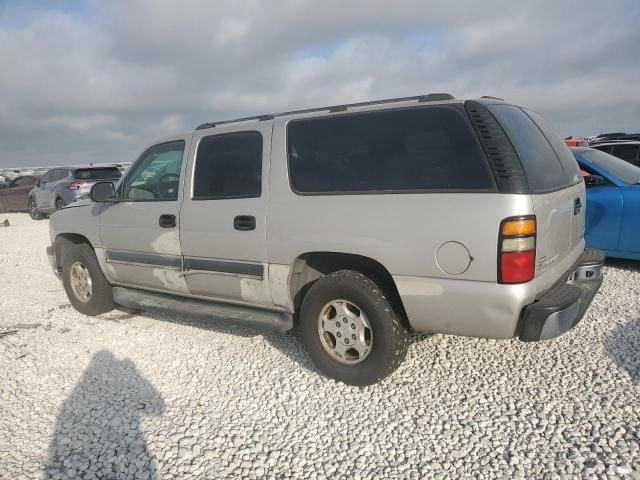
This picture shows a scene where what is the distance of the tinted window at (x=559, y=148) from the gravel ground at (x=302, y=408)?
137 cm

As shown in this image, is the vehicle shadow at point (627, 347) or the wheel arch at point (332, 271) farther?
the vehicle shadow at point (627, 347)

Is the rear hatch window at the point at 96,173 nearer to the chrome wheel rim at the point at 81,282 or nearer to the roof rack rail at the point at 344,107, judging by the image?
the chrome wheel rim at the point at 81,282

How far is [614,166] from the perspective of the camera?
5777 mm

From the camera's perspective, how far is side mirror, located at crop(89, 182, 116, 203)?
14.4ft

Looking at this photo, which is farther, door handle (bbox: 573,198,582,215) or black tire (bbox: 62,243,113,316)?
black tire (bbox: 62,243,113,316)

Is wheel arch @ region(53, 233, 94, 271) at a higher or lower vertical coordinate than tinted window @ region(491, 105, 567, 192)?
lower

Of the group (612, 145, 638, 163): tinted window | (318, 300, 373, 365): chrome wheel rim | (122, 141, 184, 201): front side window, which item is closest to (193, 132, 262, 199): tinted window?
(122, 141, 184, 201): front side window

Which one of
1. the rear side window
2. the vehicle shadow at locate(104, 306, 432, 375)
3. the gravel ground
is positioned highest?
the rear side window

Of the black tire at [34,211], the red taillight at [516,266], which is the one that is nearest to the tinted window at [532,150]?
the red taillight at [516,266]

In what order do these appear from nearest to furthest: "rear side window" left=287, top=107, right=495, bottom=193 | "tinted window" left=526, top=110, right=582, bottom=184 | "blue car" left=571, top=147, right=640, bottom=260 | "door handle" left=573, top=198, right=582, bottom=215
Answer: "rear side window" left=287, top=107, right=495, bottom=193 < "door handle" left=573, top=198, right=582, bottom=215 < "tinted window" left=526, top=110, right=582, bottom=184 < "blue car" left=571, top=147, right=640, bottom=260

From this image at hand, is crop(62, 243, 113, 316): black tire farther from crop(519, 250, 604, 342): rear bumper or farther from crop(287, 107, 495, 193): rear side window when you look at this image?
crop(519, 250, 604, 342): rear bumper

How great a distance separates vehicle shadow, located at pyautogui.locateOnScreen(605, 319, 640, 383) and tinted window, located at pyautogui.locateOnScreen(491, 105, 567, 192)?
1.43 m

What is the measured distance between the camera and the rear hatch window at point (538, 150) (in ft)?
9.06

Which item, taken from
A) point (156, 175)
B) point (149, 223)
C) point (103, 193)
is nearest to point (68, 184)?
point (103, 193)
